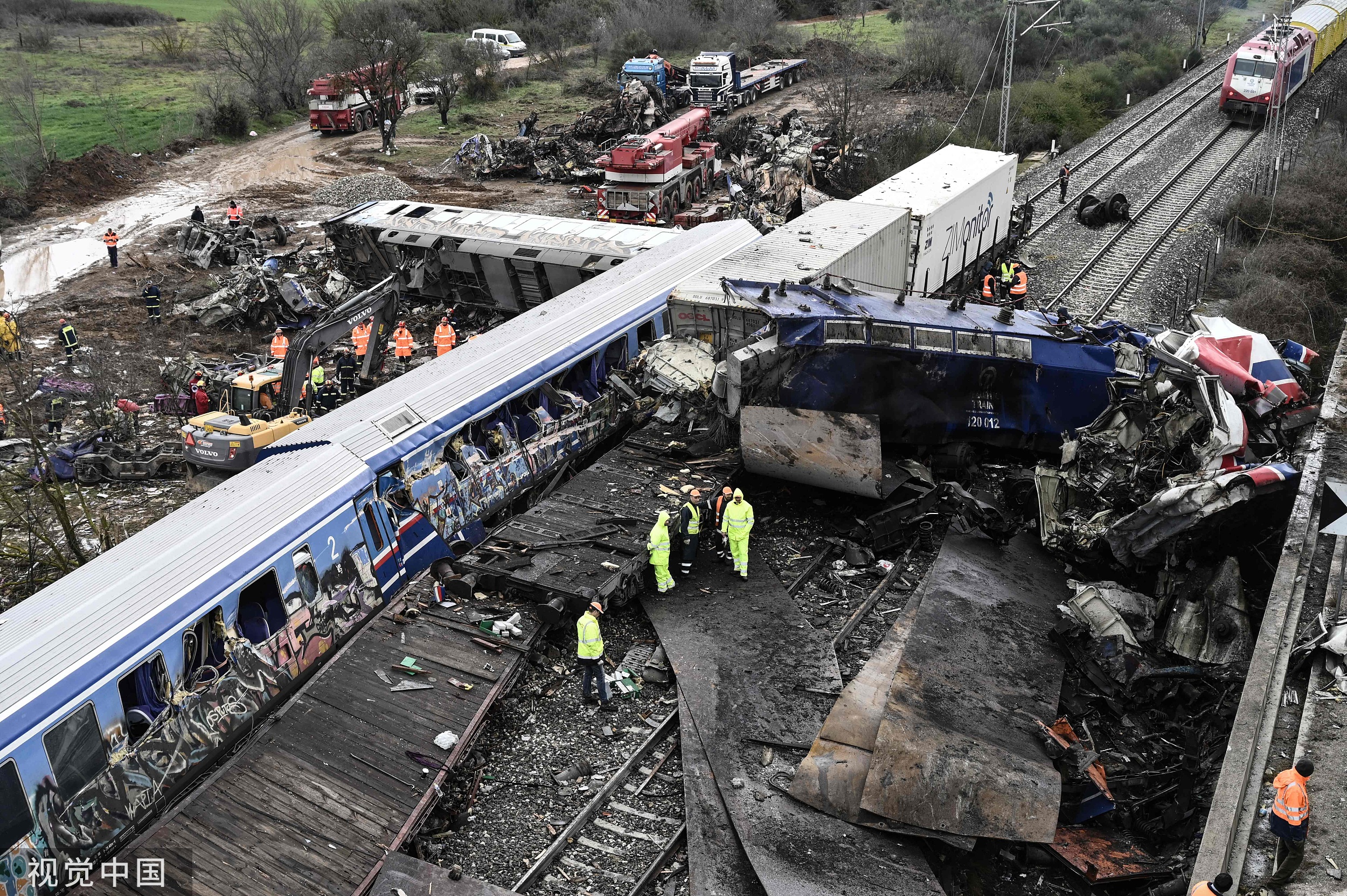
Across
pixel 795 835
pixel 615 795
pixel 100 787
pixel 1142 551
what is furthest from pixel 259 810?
pixel 1142 551

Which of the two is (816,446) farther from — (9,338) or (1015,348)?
(9,338)

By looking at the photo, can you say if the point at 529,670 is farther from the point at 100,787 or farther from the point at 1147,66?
the point at 1147,66

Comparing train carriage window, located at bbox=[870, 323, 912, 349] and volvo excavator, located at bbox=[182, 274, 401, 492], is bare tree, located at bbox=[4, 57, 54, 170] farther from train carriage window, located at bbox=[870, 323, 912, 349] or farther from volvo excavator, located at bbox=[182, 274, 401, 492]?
train carriage window, located at bbox=[870, 323, 912, 349]

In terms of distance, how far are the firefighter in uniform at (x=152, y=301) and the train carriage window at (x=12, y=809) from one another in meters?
16.1

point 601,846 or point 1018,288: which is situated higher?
point 1018,288

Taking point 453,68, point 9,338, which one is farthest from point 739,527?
point 453,68

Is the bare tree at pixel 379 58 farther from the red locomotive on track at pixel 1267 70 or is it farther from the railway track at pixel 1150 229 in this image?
the red locomotive on track at pixel 1267 70

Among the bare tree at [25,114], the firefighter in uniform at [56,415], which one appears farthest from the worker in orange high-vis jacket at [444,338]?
the bare tree at [25,114]

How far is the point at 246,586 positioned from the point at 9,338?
532 inches

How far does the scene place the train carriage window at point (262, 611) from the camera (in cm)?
969

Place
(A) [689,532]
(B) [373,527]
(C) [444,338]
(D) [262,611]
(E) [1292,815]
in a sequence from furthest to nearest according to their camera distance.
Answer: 1. (C) [444,338]
2. (A) [689,532]
3. (B) [373,527]
4. (D) [262,611]
5. (E) [1292,815]

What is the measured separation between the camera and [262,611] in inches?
386

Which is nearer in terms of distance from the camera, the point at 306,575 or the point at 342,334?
the point at 306,575

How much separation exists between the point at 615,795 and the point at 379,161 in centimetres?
3001
